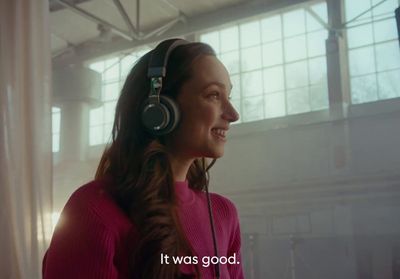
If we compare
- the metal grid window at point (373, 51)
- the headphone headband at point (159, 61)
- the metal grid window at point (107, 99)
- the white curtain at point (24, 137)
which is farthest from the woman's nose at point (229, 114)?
the metal grid window at point (107, 99)

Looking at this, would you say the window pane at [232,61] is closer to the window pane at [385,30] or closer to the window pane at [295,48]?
the window pane at [295,48]

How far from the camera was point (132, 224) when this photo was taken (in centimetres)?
59

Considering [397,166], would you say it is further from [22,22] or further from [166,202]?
[22,22]

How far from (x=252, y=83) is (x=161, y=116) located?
799 mm

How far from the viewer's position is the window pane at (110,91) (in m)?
1.65

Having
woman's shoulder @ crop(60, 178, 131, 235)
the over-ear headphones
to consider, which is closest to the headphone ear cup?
the over-ear headphones

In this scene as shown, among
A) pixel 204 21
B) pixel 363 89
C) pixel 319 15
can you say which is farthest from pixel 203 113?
pixel 204 21

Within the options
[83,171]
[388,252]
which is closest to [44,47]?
[83,171]

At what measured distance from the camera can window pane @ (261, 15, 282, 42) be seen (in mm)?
1364

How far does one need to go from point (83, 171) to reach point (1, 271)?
428 mm

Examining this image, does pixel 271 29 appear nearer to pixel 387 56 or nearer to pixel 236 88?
pixel 236 88

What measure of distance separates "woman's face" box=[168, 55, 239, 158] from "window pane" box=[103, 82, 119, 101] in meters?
0.99

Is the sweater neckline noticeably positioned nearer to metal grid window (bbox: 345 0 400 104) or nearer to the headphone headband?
the headphone headband

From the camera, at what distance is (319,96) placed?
1.25 metres
